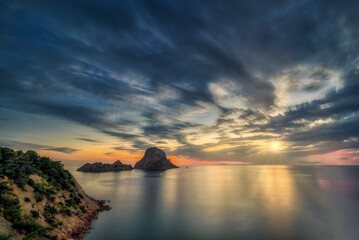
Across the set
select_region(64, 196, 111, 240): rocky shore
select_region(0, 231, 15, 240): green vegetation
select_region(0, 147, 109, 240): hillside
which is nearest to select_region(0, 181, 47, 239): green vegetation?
select_region(0, 147, 109, 240): hillside

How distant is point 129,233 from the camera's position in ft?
93.5

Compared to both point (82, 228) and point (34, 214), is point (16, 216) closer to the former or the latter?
point (34, 214)

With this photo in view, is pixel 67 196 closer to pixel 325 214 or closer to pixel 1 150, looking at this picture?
pixel 1 150

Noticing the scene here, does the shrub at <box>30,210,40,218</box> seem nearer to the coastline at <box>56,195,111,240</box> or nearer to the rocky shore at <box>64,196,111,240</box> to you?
the coastline at <box>56,195,111,240</box>

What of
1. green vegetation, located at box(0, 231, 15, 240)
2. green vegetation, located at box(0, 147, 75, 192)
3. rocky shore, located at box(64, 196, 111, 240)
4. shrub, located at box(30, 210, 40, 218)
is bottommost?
rocky shore, located at box(64, 196, 111, 240)

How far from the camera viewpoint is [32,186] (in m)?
25.9

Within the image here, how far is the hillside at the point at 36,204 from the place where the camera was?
1906 centimetres

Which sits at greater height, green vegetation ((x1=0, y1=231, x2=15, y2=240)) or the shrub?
the shrub

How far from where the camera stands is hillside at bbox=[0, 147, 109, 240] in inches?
750

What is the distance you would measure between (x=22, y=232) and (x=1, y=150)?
59.0 ft

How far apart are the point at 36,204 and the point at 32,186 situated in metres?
3.88

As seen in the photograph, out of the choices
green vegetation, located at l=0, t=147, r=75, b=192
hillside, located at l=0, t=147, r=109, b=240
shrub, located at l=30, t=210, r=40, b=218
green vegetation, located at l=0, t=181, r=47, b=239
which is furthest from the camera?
green vegetation, located at l=0, t=147, r=75, b=192

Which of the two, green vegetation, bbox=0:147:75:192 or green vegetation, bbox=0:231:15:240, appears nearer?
green vegetation, bbox=0:231:15:240

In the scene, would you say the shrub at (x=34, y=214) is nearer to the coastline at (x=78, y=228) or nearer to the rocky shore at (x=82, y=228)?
the coastline at (x=78, y=228)
